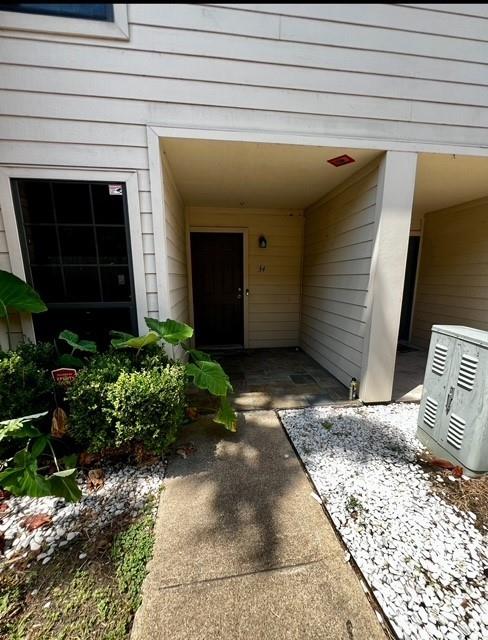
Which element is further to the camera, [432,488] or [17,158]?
[17,158]

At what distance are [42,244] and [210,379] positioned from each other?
171 centimetres

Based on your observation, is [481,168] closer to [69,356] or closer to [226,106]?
[226,106]

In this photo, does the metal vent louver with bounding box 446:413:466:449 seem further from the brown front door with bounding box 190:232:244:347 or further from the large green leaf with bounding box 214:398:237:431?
the brown front door with bounding box 190:232:244:347

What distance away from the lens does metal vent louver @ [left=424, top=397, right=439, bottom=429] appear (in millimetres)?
2119

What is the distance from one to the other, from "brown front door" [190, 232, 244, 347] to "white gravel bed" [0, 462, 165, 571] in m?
2.92

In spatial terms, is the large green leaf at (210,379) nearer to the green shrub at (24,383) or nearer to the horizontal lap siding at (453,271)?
the green shrub at (24,383)

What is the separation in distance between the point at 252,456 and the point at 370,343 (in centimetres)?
153

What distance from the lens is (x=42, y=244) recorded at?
2219mm

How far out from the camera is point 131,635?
1.11 metres

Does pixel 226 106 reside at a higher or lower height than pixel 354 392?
higher

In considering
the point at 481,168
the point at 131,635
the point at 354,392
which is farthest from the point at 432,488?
the point at 481,168

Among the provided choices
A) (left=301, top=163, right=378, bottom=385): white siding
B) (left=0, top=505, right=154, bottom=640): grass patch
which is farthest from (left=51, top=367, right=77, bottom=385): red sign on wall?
(left=301, top=163, right=378, bottom=385): white siding

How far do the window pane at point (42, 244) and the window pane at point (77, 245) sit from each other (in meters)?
0.06

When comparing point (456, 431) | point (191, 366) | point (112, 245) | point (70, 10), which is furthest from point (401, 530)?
point (70, 10)
